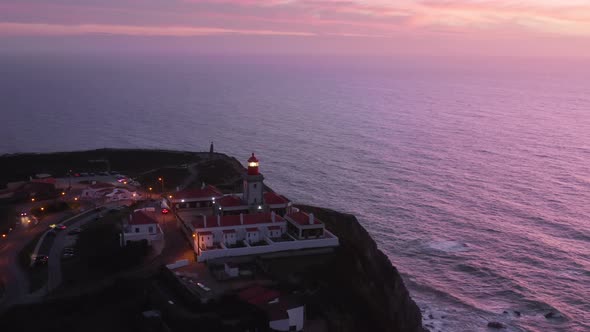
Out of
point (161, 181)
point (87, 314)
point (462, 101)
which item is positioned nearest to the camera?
point (87, 314)

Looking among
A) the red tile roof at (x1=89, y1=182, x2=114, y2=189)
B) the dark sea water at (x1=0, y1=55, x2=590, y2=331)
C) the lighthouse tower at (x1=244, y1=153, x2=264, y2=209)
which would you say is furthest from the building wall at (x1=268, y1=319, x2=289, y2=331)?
the red tile roof at (x1=89, y1=182, x2=114, y2=189)

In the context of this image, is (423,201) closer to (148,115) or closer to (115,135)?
(115,135)

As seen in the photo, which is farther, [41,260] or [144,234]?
A: [144,234]

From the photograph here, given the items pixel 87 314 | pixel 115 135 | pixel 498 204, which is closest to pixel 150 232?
pixel 87 314

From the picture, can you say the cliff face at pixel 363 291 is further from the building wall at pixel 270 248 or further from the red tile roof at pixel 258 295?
the red tile roof at pixel 258 295

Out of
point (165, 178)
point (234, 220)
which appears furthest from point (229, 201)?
point (165, 178)

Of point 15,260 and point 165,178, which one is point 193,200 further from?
point 15,260
